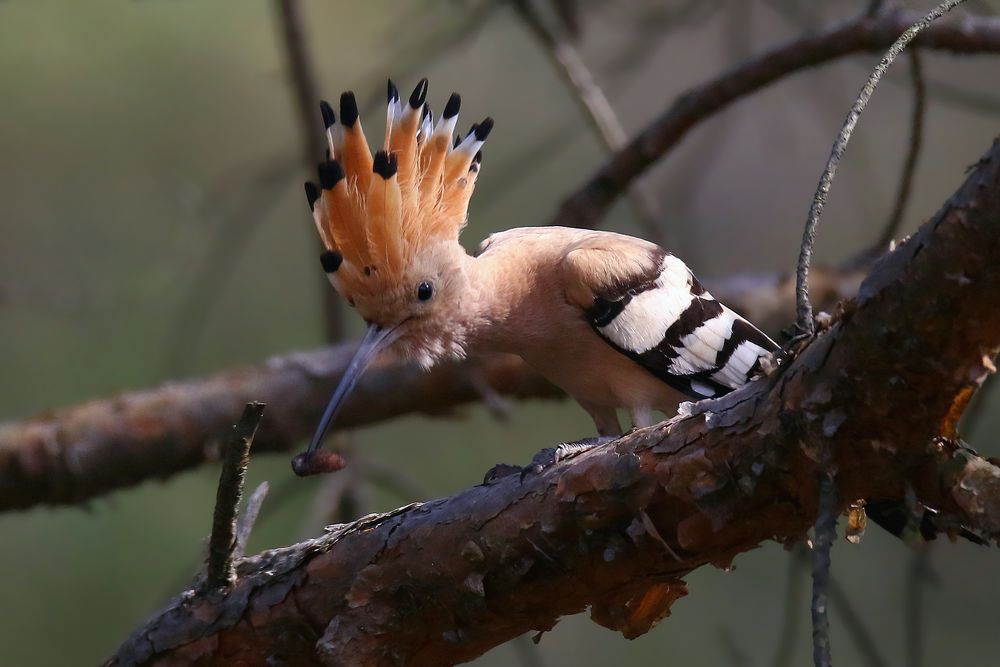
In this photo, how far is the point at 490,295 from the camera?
241cm

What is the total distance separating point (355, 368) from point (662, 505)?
90 cm

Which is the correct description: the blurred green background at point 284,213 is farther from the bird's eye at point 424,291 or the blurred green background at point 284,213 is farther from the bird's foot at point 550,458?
the bird's foot at point 550,458

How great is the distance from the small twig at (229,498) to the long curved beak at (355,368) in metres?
0.36

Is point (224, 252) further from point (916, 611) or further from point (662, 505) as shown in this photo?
point (662, 505)

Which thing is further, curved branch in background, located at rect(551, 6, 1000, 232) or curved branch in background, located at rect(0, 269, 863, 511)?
curved branch in background, located at rect(0, 269, 863, 511)

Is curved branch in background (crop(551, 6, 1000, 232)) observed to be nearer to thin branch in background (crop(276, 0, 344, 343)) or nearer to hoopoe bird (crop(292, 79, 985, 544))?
hoopoe bird (crop(292, 79, 985, 544))

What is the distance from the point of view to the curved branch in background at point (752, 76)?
2.80 metres

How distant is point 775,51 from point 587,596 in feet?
5.92

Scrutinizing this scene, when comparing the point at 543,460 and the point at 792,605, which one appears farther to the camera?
the point at 792,605

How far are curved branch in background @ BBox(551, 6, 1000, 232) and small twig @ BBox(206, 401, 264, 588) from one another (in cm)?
169

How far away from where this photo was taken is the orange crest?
2.23 meters

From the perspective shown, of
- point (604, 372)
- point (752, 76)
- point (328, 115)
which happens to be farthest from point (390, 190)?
point (752, 76)

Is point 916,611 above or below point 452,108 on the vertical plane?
below

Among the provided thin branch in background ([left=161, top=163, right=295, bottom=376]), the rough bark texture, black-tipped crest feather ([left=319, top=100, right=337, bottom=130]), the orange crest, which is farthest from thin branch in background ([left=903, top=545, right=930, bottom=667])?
thin branch in background ([left=161, top=163, right=295, bottom=376])
